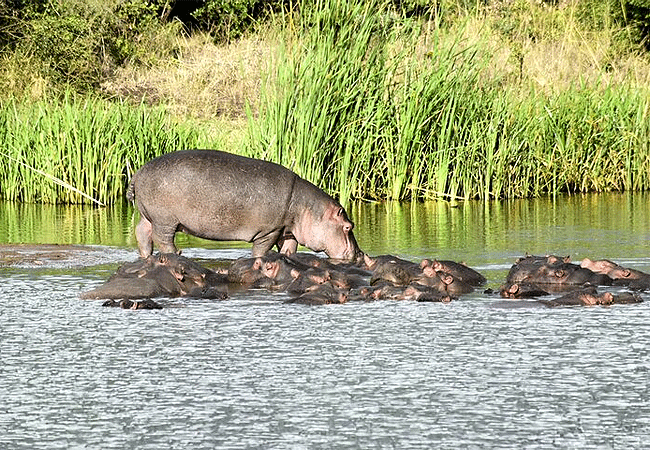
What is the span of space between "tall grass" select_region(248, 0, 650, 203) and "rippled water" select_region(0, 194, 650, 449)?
4.24m

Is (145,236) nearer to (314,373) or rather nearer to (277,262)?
(277,262)

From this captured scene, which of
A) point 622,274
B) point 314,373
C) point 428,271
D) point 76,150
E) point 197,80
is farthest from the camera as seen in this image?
point 197,80

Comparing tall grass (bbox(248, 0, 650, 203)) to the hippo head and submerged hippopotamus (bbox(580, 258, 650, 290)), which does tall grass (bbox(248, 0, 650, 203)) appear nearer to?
the hippo head

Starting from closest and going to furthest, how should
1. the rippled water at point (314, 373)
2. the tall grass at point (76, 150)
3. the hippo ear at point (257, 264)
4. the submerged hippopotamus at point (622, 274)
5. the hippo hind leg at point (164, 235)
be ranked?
the rippled water at point (314, 373), the submerged hippopotamus at point (622, 274), the hippo ear at point (257, 264), the hippo hind leg at point (164, 235), the tall grass at point (76, 150)

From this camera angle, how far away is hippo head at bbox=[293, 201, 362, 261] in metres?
8.85

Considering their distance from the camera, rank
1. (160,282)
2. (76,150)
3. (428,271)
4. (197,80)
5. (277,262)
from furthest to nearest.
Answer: (197,80) < (76,150) < (277,262) < (428,271) < (160,282)

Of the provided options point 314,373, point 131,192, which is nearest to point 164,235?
point 131,192

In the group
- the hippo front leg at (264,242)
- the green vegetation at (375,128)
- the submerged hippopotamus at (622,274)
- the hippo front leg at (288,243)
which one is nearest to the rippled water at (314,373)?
the submerged hippopotamus at (622,274)

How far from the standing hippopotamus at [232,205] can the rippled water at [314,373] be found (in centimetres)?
75

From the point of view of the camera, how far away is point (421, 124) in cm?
1317

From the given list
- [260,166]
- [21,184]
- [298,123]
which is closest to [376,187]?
[298,123]

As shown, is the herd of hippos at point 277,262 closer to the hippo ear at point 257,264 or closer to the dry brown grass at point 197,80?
the hippo ear at point 257,264

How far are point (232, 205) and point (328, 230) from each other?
760 millimetres

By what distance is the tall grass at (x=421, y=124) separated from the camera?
12.0m
